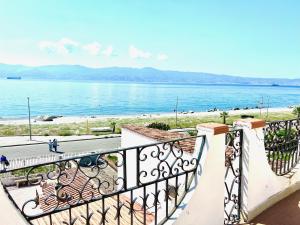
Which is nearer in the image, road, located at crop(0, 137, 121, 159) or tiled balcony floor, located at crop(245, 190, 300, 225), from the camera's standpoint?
tiled balcony floor, located at crop(245, 190, 300, 225)

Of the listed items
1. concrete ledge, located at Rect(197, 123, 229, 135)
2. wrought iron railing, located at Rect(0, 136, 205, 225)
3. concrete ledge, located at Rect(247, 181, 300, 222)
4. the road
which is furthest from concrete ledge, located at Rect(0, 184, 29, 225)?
the road

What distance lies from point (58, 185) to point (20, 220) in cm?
32

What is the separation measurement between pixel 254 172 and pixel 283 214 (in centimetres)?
70

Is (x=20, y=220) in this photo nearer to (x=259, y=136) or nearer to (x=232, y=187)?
(x=232, y=187)

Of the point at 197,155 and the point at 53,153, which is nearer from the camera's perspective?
the point at 197,155

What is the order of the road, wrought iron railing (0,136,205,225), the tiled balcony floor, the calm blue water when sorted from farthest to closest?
the calm blue water → the road → the tiled balcony floor → wrought iron railing (0,136,205,225)

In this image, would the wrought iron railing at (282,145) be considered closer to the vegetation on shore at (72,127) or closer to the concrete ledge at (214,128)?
the concrete ledge at (214,128)

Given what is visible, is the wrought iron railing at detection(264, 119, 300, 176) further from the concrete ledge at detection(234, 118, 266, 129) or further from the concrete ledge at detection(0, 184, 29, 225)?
the concrete ledge at detection(0, 184, 29, 225)

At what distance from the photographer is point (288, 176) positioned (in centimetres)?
399

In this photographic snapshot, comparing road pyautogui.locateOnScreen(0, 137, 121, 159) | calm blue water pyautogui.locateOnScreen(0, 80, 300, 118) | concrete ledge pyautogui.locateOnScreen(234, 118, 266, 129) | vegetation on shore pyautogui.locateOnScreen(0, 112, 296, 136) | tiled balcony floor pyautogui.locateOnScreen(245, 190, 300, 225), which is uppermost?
concrete ledge pyautogui.locateOnScreen(234, 118, 266, 129)

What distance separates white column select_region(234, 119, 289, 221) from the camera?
318cm

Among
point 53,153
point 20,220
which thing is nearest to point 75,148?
point 53,153

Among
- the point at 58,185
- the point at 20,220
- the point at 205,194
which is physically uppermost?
the point at 58,185

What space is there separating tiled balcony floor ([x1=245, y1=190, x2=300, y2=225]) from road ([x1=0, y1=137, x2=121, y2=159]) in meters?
17.2
